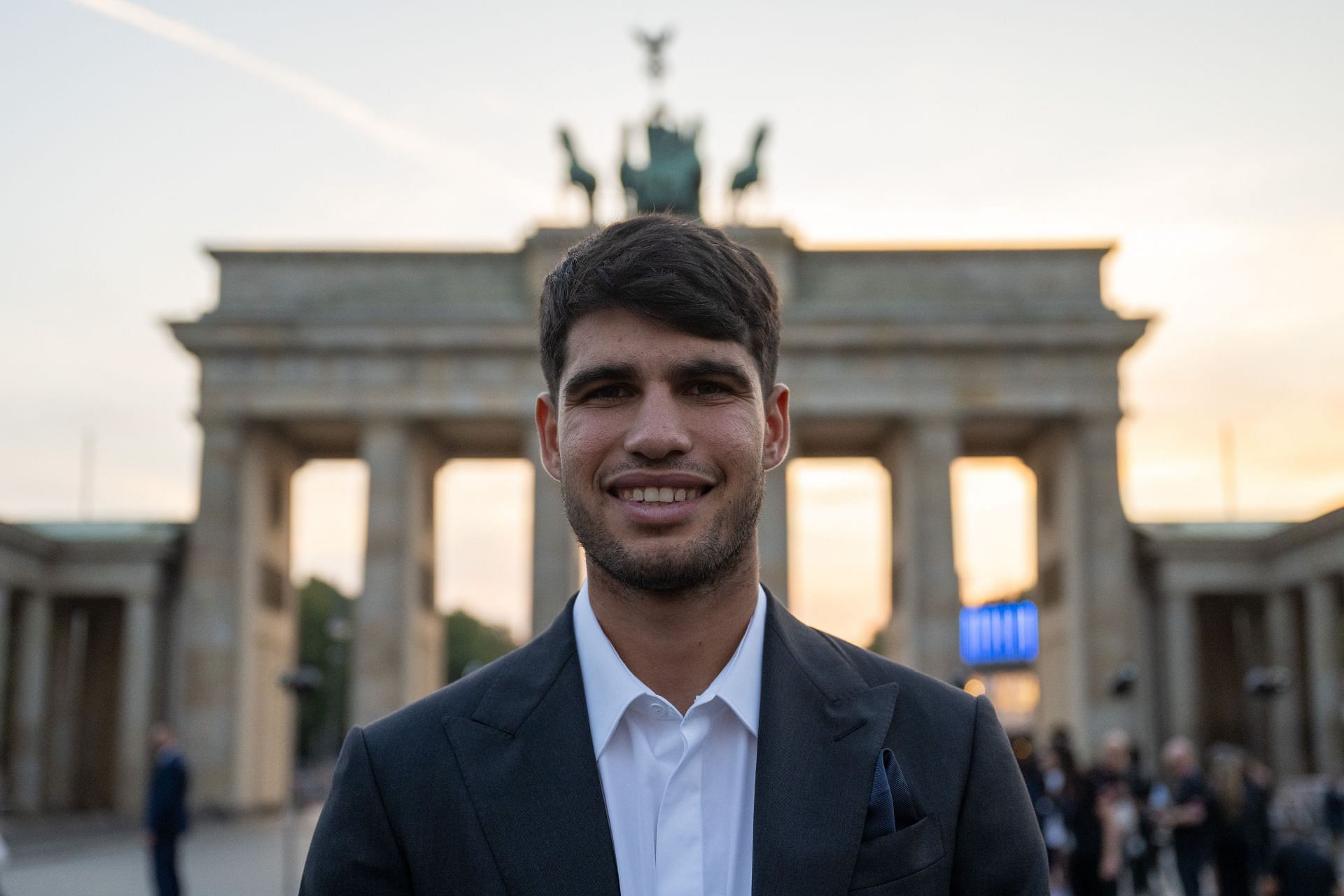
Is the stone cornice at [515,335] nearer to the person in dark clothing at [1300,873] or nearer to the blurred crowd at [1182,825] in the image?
the blurred crowd at [1182,825]

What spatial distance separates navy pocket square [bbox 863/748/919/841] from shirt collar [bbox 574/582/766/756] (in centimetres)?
30

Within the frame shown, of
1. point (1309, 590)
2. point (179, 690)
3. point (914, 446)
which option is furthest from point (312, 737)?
point (1309, 590)

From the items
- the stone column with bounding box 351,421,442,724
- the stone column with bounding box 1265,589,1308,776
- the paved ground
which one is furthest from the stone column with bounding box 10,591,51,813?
the stone column with bounding box 1265,589,1308,776

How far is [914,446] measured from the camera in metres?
50.2

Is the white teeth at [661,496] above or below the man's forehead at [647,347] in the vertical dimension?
below

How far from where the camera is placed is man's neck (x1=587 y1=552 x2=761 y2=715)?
3.15m

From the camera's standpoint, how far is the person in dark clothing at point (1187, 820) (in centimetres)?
1766

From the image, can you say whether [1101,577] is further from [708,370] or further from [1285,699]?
[708,370]

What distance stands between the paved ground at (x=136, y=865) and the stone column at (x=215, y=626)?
5.91 metres

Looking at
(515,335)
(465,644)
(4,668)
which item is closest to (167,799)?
(515,335)

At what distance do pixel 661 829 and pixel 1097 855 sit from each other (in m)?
14.7

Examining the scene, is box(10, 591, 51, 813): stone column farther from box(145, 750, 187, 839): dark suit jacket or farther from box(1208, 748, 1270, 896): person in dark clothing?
box(1208, 748, 1270, 896): person in dark clothing

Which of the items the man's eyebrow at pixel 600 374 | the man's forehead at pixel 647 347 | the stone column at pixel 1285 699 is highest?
the man's forehead at pixel 647 347

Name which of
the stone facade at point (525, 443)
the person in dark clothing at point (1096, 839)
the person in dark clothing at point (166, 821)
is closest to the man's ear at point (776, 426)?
the person in dark clothing at point (1096, 839)
